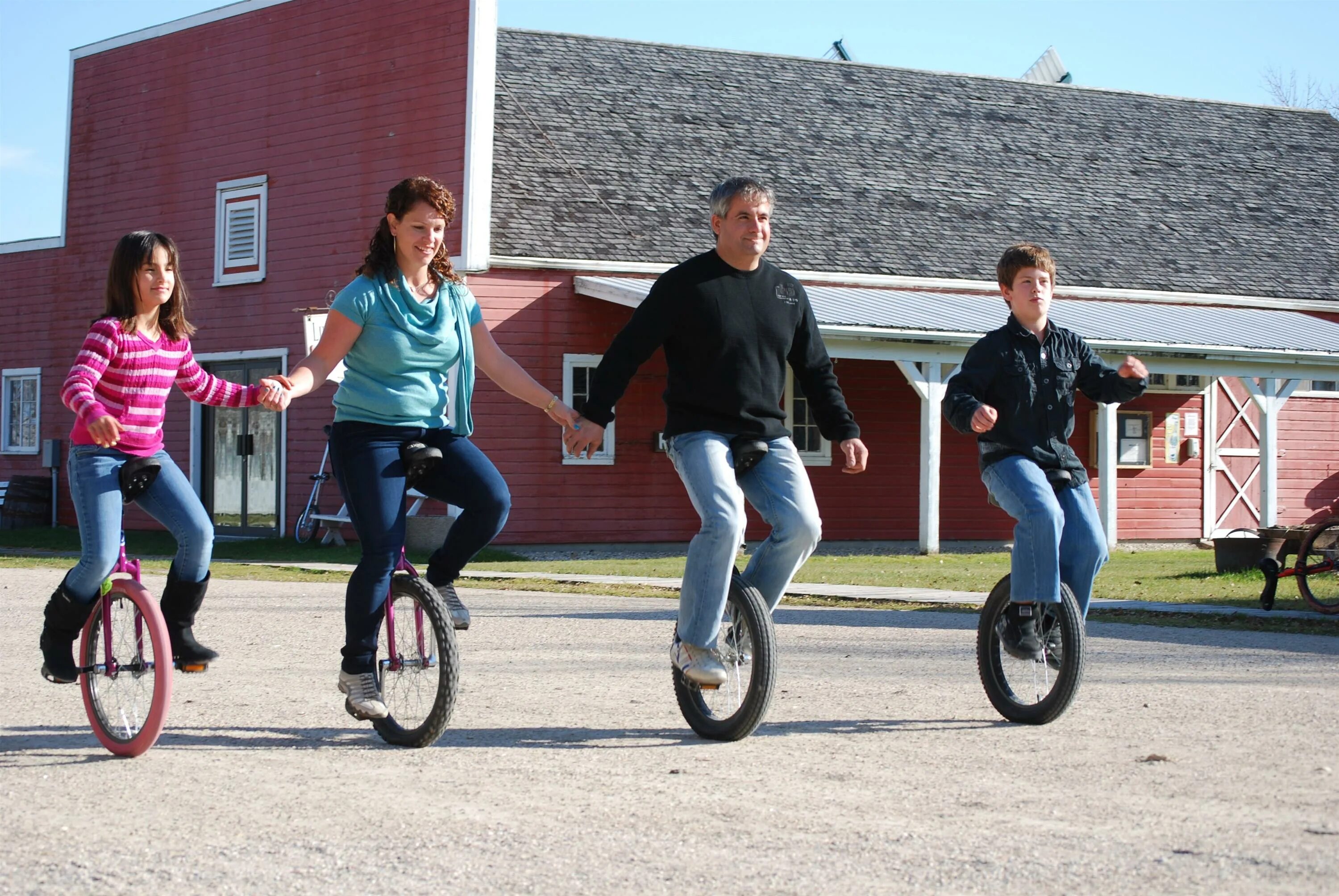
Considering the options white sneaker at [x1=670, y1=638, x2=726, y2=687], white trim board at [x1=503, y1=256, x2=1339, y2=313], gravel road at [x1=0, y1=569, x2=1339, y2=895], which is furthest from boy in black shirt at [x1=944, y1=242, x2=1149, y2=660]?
white trim board at [x1=503, y1=256, x2=1339, y2=313]

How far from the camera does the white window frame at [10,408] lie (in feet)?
86.4

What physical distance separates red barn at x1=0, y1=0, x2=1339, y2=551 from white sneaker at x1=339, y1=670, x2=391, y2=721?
44.0 feet

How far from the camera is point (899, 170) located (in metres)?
25.8

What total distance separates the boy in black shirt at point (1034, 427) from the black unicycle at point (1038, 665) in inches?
2.2

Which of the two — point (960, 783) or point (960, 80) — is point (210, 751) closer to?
point (960, 783)

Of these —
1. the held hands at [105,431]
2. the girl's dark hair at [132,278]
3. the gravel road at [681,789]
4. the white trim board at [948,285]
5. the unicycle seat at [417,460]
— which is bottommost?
the gravel road at [681,789]

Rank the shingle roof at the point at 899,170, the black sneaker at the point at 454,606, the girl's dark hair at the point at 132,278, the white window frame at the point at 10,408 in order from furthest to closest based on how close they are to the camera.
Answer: the white window frame at the point at 10,408 → the shingle roof at the point at 899,170 → the black sneaker at the point at 454,606 → the girl's dark hair at the point at 132,278

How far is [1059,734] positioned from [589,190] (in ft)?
56.9

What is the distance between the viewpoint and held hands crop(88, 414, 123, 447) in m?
5.53

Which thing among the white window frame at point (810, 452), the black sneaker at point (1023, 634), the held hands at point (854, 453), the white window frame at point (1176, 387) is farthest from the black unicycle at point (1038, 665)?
the white window frame at point (1176, 387)

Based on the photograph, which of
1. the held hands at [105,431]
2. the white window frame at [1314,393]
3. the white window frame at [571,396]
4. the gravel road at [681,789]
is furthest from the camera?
the white window frame at [1314,393]

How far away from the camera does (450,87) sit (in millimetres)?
21188

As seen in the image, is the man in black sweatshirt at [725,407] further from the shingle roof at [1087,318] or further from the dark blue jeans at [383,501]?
the shingle roof at [1087,318]

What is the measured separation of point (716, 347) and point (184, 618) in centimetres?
208
